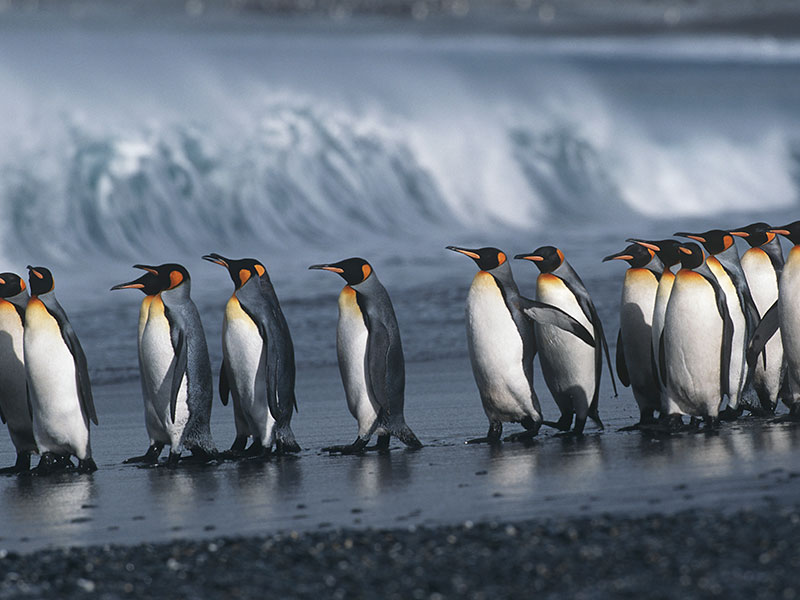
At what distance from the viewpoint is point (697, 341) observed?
7.30 m

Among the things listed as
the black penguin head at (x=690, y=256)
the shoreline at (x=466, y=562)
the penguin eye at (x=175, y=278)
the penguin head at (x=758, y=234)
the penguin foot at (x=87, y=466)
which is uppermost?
the penguin head at (x=758, y=234)

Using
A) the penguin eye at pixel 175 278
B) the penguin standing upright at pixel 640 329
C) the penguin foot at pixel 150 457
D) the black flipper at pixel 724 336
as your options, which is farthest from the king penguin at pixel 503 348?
the penguin foot at pixel 150 457

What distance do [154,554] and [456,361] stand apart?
241 inches

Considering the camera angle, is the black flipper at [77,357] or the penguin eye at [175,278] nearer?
the black flipper at [77,357]

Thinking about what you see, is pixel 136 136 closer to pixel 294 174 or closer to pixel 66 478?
pixel 294 174

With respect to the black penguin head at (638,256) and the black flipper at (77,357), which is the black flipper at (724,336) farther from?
the black flipper at (77,357)

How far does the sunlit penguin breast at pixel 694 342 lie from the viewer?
7.30 meters

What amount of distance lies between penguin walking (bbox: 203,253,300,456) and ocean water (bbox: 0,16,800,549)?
0.32 m

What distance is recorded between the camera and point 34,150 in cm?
2264

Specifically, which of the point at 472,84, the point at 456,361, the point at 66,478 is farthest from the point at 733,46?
the point at 66,478

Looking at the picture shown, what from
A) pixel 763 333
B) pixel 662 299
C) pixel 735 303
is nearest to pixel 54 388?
pixel 662 299

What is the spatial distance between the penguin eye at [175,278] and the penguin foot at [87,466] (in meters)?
1.05

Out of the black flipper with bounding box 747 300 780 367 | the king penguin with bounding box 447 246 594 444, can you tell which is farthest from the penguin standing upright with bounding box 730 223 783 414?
the king penguin with bounding box 447 246 594 444

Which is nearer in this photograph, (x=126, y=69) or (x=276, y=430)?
(x=276, y=430)
